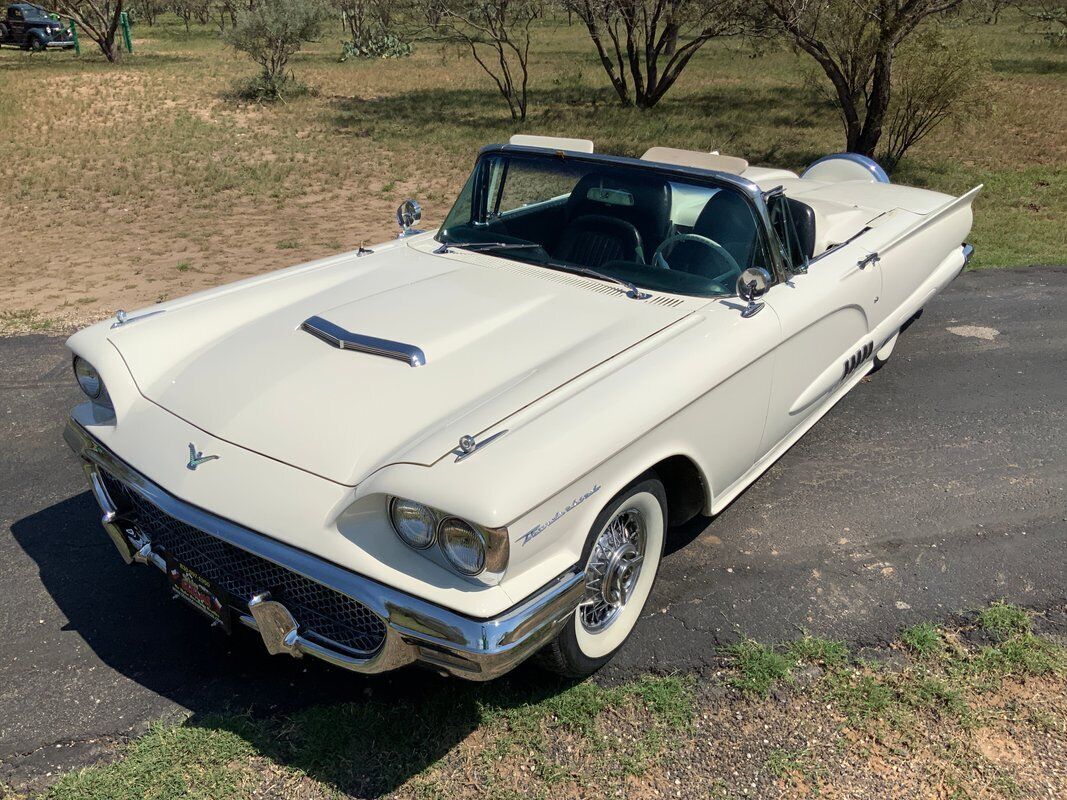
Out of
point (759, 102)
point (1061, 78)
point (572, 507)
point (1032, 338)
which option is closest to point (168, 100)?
point (759, 102)

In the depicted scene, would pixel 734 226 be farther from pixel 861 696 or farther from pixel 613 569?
pixel 861 696

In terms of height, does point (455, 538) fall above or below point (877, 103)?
below

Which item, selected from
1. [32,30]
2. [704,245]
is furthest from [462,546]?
[32,30]

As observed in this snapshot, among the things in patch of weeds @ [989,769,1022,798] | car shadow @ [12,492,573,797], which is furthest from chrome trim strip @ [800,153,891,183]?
car shadow @ [12,492,573,797]

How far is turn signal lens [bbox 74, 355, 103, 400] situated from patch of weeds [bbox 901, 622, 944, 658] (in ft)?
9.90

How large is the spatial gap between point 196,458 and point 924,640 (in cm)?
253

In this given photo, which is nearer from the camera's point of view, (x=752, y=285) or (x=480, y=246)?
(x=752, y=285)

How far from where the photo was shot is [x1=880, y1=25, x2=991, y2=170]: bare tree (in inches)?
440

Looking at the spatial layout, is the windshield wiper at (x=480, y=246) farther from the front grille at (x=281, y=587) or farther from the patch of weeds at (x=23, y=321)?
the patch of weeds at (x=23, y=321)

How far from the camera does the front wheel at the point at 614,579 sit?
8.54 ft

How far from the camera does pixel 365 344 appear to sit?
292cm

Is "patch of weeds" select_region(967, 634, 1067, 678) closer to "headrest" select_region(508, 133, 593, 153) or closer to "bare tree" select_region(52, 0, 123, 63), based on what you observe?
"headrest" select_region(508, 133, 593, 153)

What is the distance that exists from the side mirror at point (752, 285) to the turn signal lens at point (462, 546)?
1521 millimetres

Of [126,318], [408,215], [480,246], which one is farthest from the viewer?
[408,215]
